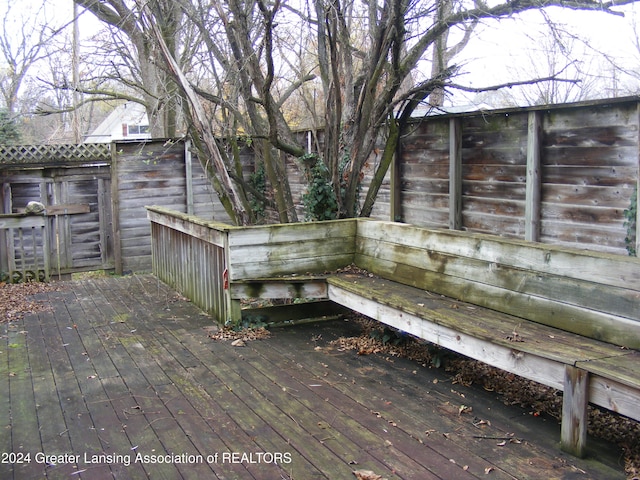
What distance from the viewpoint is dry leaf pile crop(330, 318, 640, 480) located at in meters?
3.37

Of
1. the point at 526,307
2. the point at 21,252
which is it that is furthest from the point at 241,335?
the point at 21,252

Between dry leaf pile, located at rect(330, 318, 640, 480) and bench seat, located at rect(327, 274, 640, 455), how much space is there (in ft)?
1.08

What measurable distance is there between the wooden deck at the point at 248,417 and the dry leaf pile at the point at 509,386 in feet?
0.32

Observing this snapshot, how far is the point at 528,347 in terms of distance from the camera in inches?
134

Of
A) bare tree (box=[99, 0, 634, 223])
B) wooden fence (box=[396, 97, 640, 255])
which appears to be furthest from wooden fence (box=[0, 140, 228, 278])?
wooden fence (box=[396, 97, 640, 255])

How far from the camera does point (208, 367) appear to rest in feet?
15.3

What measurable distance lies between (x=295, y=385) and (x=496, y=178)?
2722 millimetres

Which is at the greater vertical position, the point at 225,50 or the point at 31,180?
the point at 225,50

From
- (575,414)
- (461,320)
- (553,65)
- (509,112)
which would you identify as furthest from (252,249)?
(553,65)

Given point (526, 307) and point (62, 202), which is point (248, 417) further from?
point (62, 202)

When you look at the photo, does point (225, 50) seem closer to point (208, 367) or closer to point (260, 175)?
point (260, 175)

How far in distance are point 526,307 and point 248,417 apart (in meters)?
1.83

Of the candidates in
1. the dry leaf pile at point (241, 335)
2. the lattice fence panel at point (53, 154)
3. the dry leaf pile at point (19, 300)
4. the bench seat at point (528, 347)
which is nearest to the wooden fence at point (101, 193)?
the lattice fence panel at point (53, 154)

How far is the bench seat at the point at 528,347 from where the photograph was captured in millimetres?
2990
